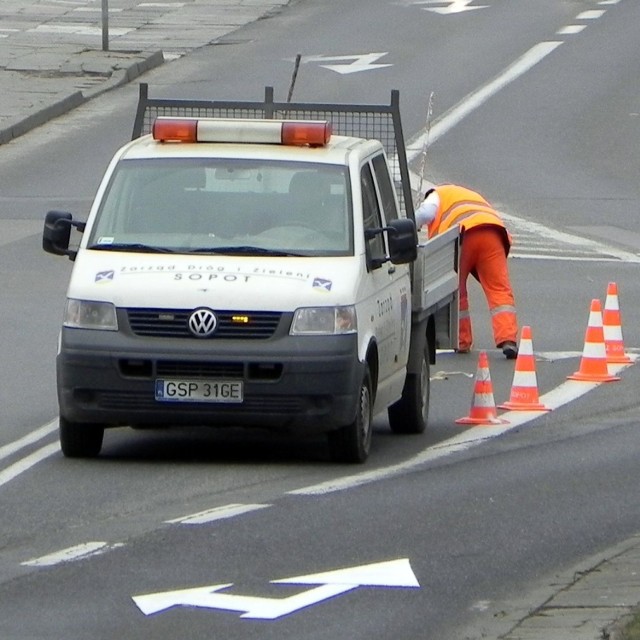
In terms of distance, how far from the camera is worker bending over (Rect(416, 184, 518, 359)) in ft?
52.3

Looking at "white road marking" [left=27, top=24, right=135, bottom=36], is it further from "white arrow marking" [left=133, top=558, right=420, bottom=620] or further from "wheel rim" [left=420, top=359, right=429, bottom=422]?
"white arrow marking" [left=133, top=558, right=420, bottom=620]

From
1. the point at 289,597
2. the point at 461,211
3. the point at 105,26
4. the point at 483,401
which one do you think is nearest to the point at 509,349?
the point at 461,211

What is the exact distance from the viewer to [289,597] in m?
7.98

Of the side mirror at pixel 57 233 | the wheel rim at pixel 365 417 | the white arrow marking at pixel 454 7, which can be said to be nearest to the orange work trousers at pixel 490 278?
the wheel rim at pixel 365 417

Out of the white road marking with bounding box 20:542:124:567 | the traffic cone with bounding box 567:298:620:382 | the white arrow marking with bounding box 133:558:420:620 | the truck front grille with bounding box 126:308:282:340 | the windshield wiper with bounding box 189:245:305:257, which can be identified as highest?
the windshield wiper with bounding box 189:245:305:257

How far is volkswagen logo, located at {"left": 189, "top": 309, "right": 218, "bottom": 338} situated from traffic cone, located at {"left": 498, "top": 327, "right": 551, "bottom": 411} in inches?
125

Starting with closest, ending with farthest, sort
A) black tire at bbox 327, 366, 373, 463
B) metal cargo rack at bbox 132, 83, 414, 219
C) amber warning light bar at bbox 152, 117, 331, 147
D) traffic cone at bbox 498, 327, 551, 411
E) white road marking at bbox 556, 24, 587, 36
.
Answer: black tire at bbox 327, 366, 373, 463 → amber warning light bar at bbox 152, 117, 331, 147 → metal cargo rack at bbox 132, 83, 414, 219 → traffic cone at bbox 498, 327, 551, 411 → white road marking at bbox 556, 24, 587, 36

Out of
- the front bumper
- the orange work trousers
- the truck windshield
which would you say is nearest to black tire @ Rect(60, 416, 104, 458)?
the front bumper

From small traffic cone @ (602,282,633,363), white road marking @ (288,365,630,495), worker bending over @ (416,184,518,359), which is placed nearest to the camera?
white road marking @ (288,365,630,495)

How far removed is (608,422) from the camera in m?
12.9

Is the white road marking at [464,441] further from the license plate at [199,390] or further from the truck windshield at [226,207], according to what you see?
the truck windshield at [226,207]

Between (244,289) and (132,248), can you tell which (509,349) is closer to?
(132,248)

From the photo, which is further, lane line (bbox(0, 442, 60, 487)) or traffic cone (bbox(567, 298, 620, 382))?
traffic cone (bbox(567, 298, 620, 382))

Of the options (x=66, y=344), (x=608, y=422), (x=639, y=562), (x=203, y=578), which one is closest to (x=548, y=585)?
(x=639, y=562)
